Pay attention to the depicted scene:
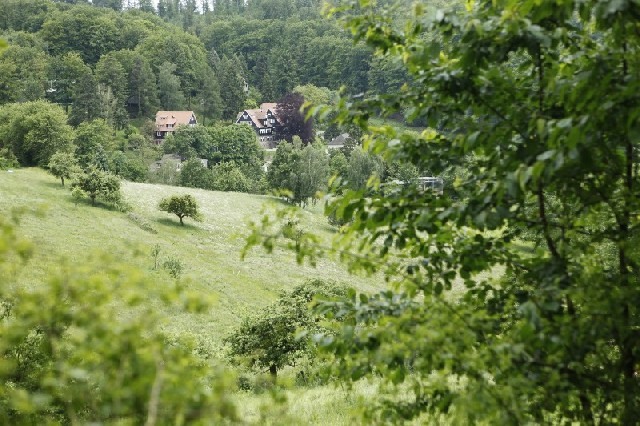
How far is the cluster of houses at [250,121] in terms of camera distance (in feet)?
415

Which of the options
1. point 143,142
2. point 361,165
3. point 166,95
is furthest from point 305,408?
point 166,95

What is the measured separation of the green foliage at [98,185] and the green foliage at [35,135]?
1790 cm

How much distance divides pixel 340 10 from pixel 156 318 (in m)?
3.12

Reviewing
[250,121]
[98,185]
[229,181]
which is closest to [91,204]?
[98,185]

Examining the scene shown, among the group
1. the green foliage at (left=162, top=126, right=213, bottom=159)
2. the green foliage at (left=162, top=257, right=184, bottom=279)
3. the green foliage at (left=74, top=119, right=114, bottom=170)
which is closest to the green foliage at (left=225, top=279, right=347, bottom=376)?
the green foliage at (left=162, top=257, right=184, bottom=279)

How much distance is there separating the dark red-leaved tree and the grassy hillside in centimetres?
6989

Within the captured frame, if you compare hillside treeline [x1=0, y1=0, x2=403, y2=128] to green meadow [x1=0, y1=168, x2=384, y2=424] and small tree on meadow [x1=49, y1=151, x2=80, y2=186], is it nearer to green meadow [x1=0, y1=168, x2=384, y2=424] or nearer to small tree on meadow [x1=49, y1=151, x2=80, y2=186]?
Answer: small tree on meadow [x1=49, y1=151, x2=80, y2=186]

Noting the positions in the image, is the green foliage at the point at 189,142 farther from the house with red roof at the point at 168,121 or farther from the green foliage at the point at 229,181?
the green foliage at the point at 229,181

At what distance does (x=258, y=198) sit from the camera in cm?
7069

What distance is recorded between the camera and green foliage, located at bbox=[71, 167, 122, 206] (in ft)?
155

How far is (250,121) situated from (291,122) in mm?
16400

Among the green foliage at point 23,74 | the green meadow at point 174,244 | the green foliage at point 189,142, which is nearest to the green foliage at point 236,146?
the green foliage at point 189,142

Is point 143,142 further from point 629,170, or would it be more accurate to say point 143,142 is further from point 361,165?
point 629,170

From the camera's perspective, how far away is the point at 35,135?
62969mm
